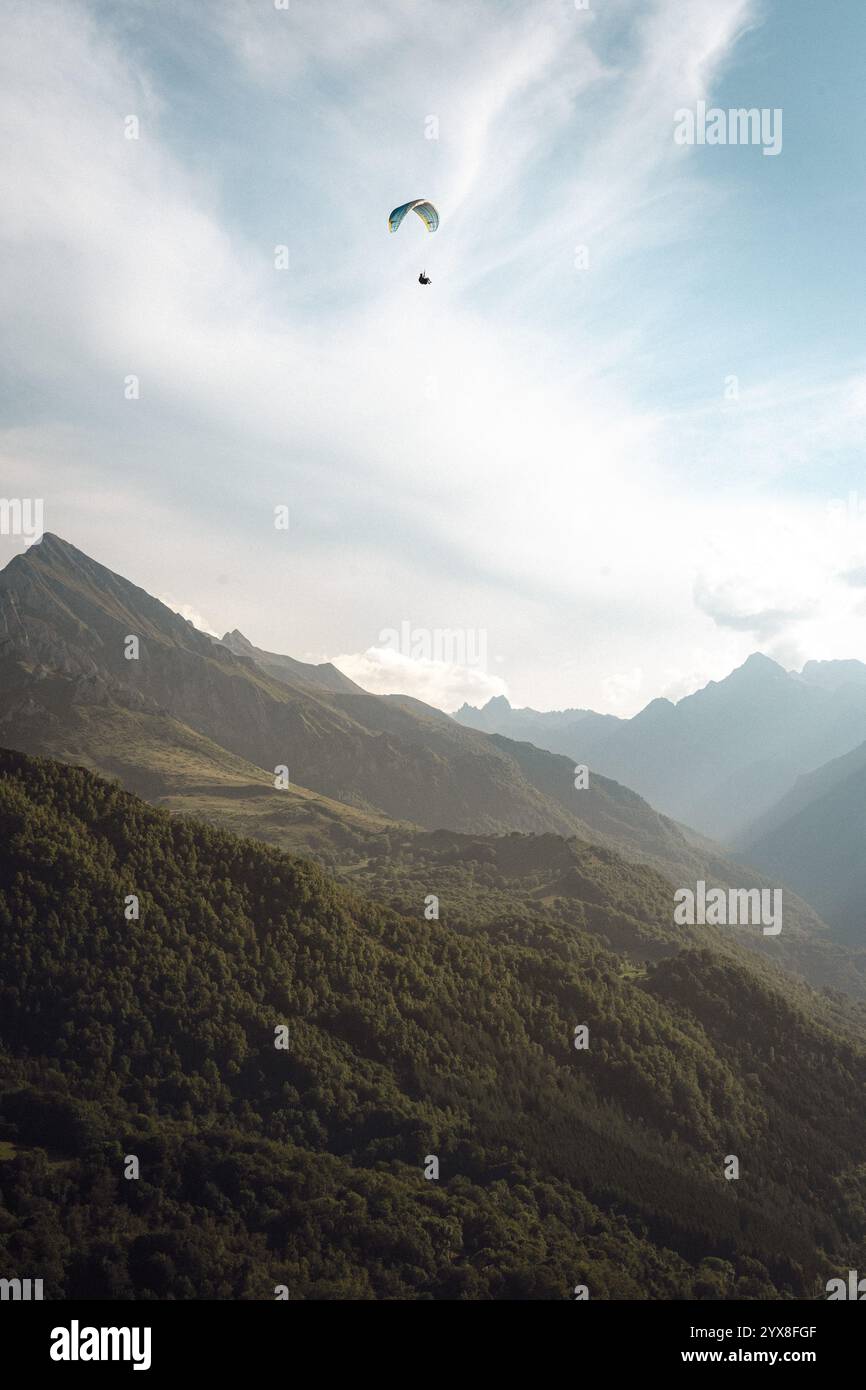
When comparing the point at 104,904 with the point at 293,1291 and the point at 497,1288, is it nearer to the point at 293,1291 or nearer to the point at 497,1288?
the point at 293,1291

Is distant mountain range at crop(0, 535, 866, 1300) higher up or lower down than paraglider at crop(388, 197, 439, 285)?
lower down

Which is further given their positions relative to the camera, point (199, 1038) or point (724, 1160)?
point (724, 1160)

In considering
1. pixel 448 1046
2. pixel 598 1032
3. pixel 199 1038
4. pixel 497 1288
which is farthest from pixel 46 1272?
pixel 598 1032

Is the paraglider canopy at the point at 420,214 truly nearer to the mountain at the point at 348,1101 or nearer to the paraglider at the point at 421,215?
the paraglider at the point at 421,215

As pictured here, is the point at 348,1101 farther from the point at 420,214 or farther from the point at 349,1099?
the point at 420,214

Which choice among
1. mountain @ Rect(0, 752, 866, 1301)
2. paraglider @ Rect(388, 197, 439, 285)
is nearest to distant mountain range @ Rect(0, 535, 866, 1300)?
mountain @ Rect(0, 752, 866, 1301)

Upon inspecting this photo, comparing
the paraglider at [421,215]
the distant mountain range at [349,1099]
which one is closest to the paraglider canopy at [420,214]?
the paraglider at [421,215]

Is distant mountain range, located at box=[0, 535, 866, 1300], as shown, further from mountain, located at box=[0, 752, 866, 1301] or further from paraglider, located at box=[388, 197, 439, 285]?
paraglider, located at box=[388, 197, 439, 285]
